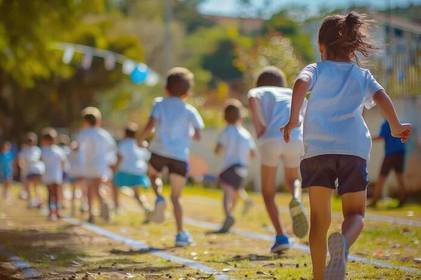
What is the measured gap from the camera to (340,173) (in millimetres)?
5977

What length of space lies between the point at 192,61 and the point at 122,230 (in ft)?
202

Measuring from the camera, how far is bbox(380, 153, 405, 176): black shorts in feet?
51.1

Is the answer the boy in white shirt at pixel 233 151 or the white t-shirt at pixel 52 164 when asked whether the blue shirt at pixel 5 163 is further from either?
the boy in white shirt at pixel 233 151

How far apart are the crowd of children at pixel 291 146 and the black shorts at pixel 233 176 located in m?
0.02

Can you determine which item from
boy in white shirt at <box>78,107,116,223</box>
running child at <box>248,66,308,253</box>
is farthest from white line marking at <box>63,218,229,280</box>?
running child at <box>248,66,308,253</box>

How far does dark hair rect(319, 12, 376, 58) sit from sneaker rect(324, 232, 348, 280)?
1.36 m

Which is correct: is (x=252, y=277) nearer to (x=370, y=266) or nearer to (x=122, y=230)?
(x=370, y=266)

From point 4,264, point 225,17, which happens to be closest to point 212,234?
point 4,264

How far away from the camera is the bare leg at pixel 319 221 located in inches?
235

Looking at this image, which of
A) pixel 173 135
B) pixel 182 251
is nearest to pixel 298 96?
pixel 182 251

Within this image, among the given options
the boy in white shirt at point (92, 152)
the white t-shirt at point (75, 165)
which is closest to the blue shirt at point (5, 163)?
the white t-shirt at point (75, 165)

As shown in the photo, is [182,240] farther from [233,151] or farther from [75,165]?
[75,165]

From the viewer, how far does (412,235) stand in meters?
10.5

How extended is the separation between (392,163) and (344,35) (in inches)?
388
